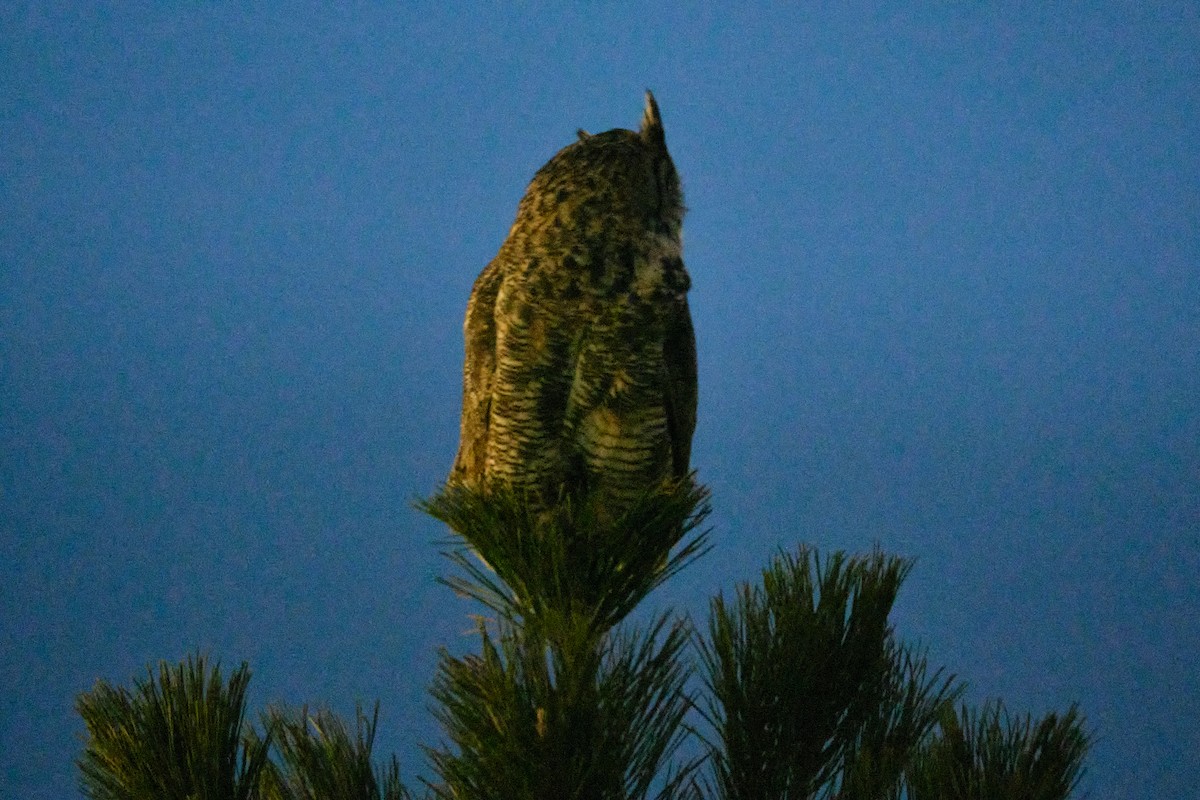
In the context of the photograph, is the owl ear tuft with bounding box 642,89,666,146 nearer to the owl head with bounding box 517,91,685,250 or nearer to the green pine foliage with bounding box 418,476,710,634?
the owl head with bounding box 517,91,685,250

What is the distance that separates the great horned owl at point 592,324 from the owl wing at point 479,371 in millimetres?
16

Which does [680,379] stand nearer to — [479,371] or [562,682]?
[479,371]

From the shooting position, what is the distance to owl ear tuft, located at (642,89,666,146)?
3.51 feet

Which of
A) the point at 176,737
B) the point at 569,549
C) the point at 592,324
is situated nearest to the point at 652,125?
the point at 592,324

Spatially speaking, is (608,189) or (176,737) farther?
(608,189)

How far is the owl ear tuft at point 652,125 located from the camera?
1.07 metres

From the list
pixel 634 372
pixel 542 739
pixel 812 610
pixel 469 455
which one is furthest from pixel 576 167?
pixel 542 739

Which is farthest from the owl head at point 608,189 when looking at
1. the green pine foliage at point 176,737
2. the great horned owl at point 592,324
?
the green pine foliage at point 176,737

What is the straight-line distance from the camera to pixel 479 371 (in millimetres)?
1140

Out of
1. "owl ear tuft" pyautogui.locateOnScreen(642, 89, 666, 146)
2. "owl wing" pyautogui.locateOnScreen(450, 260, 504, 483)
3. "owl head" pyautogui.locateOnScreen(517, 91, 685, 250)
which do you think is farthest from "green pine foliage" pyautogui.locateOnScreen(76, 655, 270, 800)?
"owl ear tuft" pyautogui.locateOnScreen(642, 89, 666, 146)

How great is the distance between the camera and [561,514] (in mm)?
832

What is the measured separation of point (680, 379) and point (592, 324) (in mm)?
157

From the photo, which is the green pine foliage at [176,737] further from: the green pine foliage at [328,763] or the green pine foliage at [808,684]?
the green pine foliage at [808,684]

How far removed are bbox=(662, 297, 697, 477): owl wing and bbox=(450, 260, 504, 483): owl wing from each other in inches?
6.9
